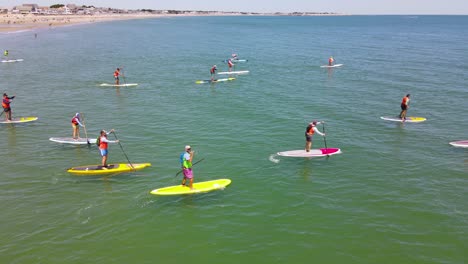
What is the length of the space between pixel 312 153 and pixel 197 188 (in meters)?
8.99

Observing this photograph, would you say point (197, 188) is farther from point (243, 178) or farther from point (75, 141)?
point (75, 141)

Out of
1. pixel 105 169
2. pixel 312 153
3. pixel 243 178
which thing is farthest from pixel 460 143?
pixel 105 169

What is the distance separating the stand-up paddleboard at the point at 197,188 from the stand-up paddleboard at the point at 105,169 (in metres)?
3.55

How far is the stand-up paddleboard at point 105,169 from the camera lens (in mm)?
23000

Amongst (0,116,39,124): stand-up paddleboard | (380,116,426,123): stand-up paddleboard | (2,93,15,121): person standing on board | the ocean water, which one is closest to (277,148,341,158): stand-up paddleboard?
the ocean water

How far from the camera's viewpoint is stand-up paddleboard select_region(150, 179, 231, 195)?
20469mm

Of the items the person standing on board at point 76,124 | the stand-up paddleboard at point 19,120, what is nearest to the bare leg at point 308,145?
the person standing on board at point 76,124

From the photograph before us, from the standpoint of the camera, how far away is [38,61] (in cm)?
6838

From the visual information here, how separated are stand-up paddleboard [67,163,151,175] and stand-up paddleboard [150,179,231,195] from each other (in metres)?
3.55

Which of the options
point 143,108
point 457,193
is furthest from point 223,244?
point 143,108

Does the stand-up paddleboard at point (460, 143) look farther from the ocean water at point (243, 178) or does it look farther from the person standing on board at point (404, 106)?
the person standing on board at point (404, 106)

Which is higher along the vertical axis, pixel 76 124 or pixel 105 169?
pixel 76 124

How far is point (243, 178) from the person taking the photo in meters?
23.0

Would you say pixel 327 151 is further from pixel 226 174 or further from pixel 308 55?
pixel 308 55
